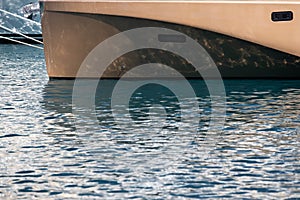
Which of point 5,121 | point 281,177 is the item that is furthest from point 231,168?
point 5,121

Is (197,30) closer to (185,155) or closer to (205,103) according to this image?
(205,103)

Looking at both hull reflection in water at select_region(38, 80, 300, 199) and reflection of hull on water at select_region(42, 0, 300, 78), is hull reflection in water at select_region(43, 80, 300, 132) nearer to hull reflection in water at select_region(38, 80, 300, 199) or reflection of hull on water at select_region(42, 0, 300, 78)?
hull reflection in water at select_region(38, 80, 300, 199)

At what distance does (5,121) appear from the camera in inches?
765

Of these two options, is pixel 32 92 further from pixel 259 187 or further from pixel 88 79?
pixel 259 187

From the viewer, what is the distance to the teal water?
1273cm

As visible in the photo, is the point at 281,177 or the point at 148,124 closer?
the point at 281,177

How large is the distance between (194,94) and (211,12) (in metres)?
2.44

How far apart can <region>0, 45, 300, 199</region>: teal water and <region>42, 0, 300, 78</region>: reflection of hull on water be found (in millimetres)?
1753

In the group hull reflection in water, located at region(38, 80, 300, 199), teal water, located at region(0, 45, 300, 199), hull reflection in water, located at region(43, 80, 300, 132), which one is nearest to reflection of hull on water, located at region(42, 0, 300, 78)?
hull reflection in water, located at region(43, 80, 300, 132)

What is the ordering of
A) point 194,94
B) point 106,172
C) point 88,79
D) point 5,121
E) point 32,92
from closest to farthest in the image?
point 106,172
point 5,121
point 194,94
point 32,92
point 88,79

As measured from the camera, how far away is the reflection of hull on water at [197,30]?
2495cm

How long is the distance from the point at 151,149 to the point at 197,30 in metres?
9.93

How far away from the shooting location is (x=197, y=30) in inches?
990

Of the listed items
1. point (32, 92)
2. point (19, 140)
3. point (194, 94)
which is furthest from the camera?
point (32, 92)
